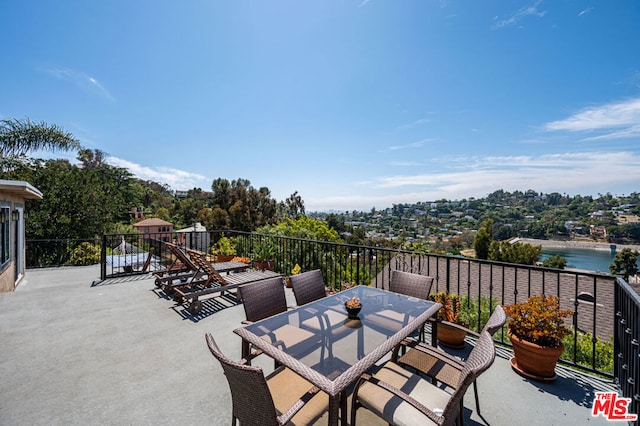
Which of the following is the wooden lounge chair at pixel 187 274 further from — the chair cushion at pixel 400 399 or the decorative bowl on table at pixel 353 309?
the chair cushion at pixel 400 399

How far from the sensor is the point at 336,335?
1898 mm

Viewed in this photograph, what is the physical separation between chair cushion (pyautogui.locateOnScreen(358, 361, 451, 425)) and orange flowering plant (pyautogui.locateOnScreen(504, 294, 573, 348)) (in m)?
1.37

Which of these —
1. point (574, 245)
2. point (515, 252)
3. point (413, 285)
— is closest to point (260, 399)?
point (413, 285)

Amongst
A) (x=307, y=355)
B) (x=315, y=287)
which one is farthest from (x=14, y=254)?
(x=307, y=355)

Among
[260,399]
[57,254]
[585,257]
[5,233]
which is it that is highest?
[5,233]

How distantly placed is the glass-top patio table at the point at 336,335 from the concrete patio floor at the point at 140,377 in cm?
57

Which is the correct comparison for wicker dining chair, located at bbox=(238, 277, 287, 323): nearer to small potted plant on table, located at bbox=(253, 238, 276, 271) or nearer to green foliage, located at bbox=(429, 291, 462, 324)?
green foliage, located at bbox=(429, 291, 462, 324)

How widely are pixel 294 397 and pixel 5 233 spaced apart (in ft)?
22.5

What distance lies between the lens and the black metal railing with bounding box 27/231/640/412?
212cm

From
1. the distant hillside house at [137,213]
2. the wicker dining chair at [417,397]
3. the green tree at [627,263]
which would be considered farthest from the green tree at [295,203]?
the wicker dining chair at [417,397]

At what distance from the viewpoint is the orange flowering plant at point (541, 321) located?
7.64 ft

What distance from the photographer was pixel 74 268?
731cm

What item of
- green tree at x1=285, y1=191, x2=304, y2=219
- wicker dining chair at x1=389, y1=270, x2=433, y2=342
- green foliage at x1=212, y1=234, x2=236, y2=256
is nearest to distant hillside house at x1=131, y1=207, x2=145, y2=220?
green tree at x1=285, y1=191, x2=304, y2=219

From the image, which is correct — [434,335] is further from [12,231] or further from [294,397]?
[12,231]
